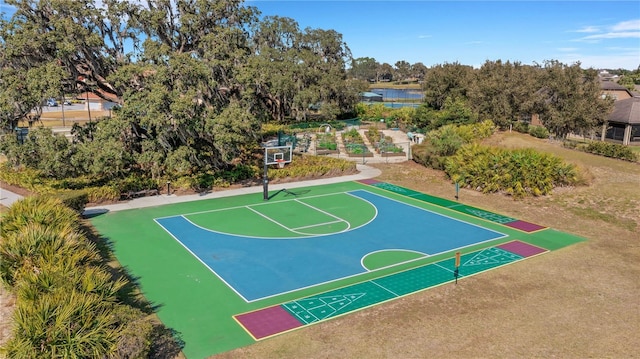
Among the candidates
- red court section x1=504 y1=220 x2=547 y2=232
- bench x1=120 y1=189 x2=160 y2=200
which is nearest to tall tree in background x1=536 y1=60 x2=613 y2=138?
red court section x1=504 y1=220 x2=547 y2=232

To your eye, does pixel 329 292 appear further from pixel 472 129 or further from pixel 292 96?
pixel 292 96

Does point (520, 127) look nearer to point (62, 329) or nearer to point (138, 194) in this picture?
point (138, 194)

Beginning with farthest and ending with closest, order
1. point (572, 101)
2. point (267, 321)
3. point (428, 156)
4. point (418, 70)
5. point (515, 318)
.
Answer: point (418, 70)
point (572, 101)
point (428, 156)
point (515, 318)
point (267, 321)

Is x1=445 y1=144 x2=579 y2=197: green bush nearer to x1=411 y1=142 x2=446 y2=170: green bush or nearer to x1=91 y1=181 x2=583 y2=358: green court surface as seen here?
x1=91 y1=181 x2=583 y2=358: green court surface

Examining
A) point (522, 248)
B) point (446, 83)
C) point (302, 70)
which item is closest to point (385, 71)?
point (446, 83)

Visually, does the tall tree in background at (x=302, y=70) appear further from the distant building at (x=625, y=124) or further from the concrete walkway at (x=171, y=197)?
the distant building at (x=625, y=124)

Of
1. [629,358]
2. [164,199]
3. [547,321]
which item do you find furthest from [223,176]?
[629,358]
